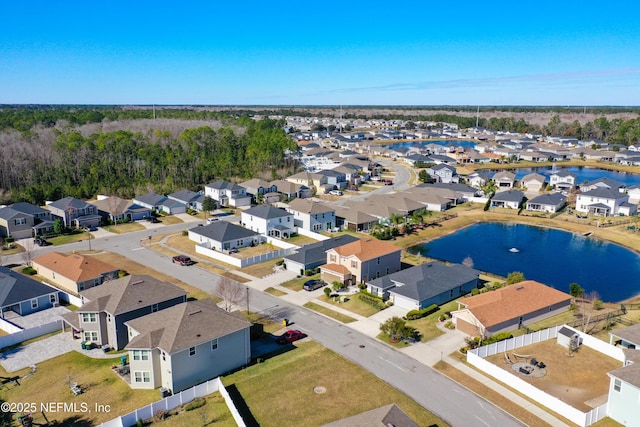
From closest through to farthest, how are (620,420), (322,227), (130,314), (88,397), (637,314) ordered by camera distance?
(620,420), (88,397), (130,314), (637,314), (322,227)

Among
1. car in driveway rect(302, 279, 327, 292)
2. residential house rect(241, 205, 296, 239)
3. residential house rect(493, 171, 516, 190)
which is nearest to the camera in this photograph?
car in driveway rect(302, 279, 327, 292)

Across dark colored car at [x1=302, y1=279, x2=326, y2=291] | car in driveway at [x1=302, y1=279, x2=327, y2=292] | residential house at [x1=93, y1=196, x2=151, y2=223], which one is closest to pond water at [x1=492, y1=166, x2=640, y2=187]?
car in driveway at [x1=302, y1=279, x2=327, y2=292]

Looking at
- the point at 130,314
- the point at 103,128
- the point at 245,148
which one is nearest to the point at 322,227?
the point at 130,314

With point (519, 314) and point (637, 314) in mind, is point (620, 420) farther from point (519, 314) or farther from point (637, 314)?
point (637, 314)

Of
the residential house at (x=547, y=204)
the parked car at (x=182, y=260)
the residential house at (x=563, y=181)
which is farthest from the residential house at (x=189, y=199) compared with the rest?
the residential house at (x=563, y=181)

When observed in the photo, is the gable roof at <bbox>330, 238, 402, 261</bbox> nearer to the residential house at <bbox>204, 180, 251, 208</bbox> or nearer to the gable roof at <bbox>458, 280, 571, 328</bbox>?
the gable roof at <bbox>458, 280, 571, 328</bbox>

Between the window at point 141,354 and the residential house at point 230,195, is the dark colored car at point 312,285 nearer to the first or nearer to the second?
the window at point 141,354
